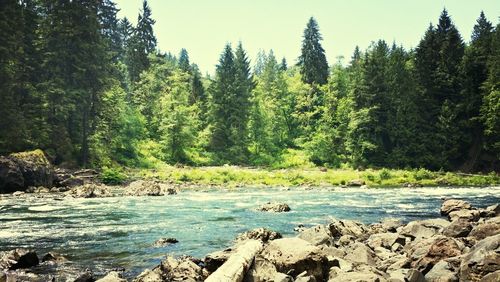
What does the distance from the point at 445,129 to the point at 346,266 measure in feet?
192

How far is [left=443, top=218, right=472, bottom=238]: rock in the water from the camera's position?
47.0 feet

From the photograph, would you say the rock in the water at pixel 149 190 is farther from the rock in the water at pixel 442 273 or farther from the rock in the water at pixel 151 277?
the rock in the water at pixel 442 273

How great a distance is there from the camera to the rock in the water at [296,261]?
10.0 metres

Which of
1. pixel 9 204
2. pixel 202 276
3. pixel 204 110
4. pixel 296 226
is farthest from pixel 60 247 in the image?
pixel 204 110

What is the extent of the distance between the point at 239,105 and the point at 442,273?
6834 cm

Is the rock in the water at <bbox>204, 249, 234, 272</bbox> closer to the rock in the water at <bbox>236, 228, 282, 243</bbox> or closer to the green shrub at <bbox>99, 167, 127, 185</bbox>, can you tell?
the rock in the water at <bbox>236, 228, 282, 243</bbox>

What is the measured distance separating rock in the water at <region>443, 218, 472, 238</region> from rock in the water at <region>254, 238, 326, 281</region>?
264 inches

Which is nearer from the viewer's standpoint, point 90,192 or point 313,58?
point 90,192

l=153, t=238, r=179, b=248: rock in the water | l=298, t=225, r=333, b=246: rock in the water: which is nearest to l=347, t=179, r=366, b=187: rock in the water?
l=298, t=225, r=333, b=246: rock in the water

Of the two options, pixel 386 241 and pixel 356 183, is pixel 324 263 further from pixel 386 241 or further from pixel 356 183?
pixel 356 183

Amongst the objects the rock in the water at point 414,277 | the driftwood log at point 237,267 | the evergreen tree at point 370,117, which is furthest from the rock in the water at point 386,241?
the evergreen tree at point 370,117

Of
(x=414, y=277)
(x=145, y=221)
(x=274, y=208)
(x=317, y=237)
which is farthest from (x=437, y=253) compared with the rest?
(x=274, y=208)

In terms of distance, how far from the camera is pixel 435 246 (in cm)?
1099

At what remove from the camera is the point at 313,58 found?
302ft
